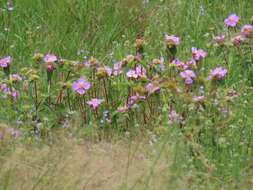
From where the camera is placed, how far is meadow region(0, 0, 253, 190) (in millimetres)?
3090

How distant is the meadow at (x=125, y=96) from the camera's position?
10.1ft

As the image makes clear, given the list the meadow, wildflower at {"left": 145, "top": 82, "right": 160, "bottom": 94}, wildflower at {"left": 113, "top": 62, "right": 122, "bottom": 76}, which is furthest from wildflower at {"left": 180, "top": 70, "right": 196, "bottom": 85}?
wildflower at {"left": 113, "top": 62, "right": 122, "bottom": 76}

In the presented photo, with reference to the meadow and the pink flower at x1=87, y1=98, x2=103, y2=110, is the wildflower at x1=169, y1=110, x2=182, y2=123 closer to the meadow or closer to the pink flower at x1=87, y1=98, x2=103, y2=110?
the meadow

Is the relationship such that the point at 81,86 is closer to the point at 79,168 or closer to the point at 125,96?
the point at 125,96

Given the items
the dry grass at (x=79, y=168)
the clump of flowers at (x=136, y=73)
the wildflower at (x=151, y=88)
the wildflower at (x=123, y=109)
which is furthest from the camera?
the clump of flowers at (x=136, y=73)

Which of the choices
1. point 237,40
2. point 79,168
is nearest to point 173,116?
point 79,168

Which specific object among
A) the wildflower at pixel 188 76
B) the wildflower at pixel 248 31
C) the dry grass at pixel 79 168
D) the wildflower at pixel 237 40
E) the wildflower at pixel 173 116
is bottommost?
the dry grass at pixel 79 168

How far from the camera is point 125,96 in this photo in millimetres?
4156

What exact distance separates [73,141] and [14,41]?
73.8 inches

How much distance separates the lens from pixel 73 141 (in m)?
3.19

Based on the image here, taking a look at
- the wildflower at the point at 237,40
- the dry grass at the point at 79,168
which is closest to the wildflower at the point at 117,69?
the wildflower at the point at 237,40

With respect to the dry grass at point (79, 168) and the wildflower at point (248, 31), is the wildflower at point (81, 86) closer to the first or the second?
the dry grass at point (79, 168)

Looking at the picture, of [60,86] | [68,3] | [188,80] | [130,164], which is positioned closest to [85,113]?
[60,86]

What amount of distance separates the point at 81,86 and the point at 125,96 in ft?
1.08
